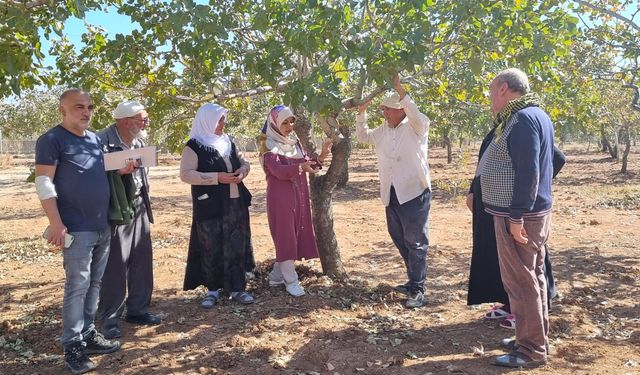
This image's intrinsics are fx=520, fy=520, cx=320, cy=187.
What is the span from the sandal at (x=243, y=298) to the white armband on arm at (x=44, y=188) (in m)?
1.94

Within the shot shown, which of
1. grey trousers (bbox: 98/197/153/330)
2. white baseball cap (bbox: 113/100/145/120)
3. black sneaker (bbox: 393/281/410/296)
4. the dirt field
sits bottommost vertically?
the dirt field

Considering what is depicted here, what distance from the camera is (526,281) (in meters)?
3.30

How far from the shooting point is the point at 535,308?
331 centimetres

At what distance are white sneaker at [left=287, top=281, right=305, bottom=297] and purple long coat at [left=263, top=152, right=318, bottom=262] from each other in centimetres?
27

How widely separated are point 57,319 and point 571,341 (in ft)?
13.6

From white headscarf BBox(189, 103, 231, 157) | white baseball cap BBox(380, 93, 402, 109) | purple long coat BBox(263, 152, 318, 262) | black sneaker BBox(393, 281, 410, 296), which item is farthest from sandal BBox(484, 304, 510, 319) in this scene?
white headscarf BBox(189, 103, 231, 157)

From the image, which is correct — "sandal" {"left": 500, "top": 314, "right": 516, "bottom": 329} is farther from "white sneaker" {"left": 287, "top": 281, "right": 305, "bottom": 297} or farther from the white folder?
the white folder

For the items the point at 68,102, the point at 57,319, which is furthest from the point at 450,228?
the point at 68,102

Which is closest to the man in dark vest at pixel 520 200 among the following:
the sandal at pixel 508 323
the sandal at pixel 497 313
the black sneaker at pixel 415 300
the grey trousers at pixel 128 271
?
the sandal at pixel 508 323

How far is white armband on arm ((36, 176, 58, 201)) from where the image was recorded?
10.2 feet

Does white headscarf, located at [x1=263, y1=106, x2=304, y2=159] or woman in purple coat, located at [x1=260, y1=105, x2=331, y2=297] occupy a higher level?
white headscarf, located at [x1=263, y1=106, x2=304, y2=159]

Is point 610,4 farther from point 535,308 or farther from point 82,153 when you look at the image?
point 82,153

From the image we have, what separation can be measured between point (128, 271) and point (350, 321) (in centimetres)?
186

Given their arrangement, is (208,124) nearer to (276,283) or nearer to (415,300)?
(276,283)
